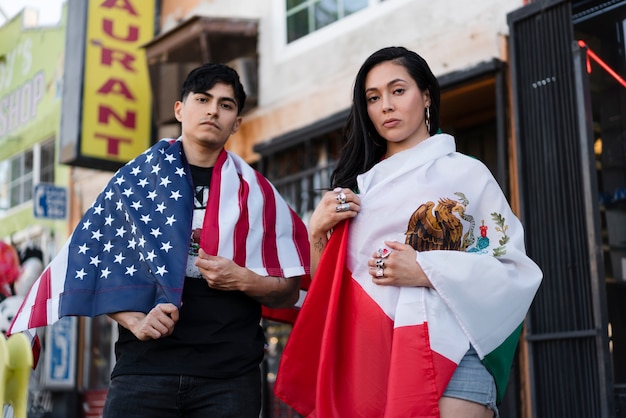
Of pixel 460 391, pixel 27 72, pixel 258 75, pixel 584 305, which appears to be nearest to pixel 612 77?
pixel 584 305

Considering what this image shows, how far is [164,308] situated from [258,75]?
617 cm

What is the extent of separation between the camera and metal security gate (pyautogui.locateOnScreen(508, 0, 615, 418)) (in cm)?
521

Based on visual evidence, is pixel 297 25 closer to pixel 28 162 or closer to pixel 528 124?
pixel 528 124

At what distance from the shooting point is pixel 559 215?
5.51m

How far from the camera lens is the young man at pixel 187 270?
3.04 metres

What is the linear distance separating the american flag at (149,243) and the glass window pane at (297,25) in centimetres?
528

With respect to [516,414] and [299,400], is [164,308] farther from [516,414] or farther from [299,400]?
[516,414]

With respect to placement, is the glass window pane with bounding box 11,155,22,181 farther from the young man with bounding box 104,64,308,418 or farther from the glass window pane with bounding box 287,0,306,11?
the young man with bounding box 104,64,308,418

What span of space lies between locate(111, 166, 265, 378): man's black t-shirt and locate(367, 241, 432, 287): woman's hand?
72 centimetres

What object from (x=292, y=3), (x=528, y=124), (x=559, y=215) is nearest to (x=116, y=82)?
(x=292, y=3)

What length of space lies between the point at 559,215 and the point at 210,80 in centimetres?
302

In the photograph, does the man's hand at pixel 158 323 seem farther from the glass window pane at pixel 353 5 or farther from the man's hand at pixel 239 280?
the glass window pane at pixel 353 5

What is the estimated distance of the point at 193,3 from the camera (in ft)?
33.5

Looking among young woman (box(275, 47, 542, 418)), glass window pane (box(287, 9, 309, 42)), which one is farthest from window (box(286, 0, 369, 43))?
young woman (box(275, 47, 542, 418))
